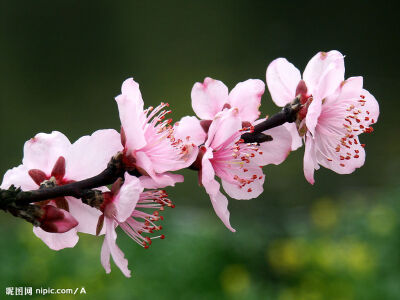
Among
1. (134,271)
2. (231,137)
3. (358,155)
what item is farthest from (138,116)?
(134,271)

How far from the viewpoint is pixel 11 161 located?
5.36 m

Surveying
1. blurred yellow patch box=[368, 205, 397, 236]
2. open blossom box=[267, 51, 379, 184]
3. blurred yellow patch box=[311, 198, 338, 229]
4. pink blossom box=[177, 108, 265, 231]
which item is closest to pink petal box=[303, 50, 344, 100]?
open blossom box=[267, 51, 379, 184]

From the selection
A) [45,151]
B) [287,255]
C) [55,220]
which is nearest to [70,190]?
[55,220]

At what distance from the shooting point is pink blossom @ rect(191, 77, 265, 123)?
0.89m

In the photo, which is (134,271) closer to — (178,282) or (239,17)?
(178,282)

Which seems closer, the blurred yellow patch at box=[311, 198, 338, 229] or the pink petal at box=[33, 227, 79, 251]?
the pink petal at box=[33, 227, 79, 251]

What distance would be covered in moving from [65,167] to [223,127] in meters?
0.24

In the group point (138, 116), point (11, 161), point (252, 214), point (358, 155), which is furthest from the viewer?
point (11, 161)

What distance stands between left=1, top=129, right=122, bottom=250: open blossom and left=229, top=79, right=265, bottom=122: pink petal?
0.20 metres

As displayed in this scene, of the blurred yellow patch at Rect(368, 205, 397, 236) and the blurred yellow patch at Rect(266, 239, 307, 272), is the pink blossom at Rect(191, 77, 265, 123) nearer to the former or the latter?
the blurred yellow patch at Rect(266, 239, 307, 272)

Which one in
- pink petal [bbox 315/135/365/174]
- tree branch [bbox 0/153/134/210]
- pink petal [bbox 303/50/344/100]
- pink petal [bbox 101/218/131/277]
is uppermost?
pink petal [bbox 303/50/344/100]

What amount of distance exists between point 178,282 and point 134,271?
0.72ft

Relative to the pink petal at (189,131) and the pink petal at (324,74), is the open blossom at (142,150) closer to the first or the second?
the pink petal at (189,131)

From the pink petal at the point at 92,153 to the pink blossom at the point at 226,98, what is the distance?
0.15 metres
